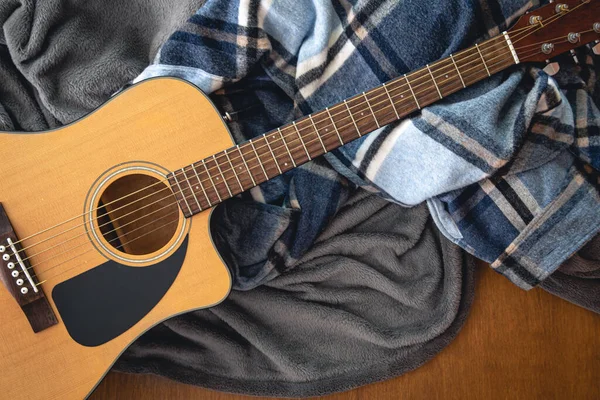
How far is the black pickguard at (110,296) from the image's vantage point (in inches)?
33.4

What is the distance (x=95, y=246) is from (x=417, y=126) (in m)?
0.56

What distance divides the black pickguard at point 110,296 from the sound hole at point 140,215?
A: 6 centimetres

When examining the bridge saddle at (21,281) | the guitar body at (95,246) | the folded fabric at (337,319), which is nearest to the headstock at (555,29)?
the folded fabric at (337,319)

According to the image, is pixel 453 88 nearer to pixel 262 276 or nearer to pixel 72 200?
pixel 262 276

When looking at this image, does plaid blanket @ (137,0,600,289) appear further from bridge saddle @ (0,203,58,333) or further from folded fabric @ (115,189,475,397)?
bridge saddle @ (0,203,58,333)

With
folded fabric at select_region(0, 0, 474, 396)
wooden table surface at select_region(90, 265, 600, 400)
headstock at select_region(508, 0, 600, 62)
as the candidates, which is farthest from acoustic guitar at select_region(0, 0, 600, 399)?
wooden table surface at select_region(90, 265, 600, 400)

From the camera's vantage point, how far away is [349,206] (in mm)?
1045

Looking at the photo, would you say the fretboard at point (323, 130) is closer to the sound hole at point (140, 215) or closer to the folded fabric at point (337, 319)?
the sound hole at point (140, 215)

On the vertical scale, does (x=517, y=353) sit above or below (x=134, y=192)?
below

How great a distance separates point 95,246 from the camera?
848 mm

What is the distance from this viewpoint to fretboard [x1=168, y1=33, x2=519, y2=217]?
850mm

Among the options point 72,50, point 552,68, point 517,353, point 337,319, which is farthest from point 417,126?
point 72,50

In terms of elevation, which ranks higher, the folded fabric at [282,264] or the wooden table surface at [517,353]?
the folded fabric at [282,264]

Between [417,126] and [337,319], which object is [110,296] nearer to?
[337,319]
